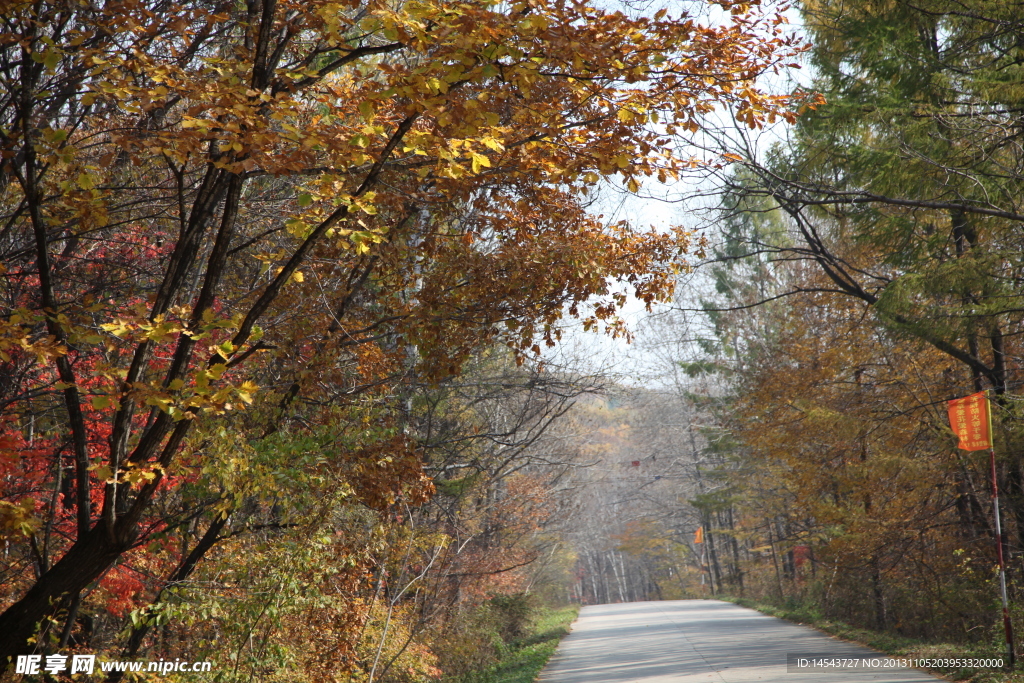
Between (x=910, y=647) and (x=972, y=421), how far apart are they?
15.1 ft

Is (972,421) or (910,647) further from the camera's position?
(910,647)

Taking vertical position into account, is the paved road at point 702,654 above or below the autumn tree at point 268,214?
below

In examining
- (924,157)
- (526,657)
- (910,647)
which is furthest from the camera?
(526,657)

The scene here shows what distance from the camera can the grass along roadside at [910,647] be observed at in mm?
8727

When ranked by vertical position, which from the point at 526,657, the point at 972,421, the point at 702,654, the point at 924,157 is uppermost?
the point at 924,157

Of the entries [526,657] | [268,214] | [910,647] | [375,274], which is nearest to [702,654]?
[910,647]

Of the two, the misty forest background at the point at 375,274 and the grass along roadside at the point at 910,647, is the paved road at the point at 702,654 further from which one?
the misty forest background at the point at 375,274

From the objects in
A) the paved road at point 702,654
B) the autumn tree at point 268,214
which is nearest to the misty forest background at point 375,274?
the autumn tree at point 268,214

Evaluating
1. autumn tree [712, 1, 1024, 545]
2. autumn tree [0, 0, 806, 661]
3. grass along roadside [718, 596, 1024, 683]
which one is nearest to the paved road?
grass along roadside [718, 596, 1024, 683]

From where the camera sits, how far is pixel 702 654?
13.0m

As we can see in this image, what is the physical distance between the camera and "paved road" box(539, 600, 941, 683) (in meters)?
9.84

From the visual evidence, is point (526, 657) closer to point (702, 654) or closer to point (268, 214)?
point (702, 654)

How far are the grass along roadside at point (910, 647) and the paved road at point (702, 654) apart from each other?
31cm

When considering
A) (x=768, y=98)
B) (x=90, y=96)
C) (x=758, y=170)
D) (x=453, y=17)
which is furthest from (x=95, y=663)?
(x=758, y=170)
